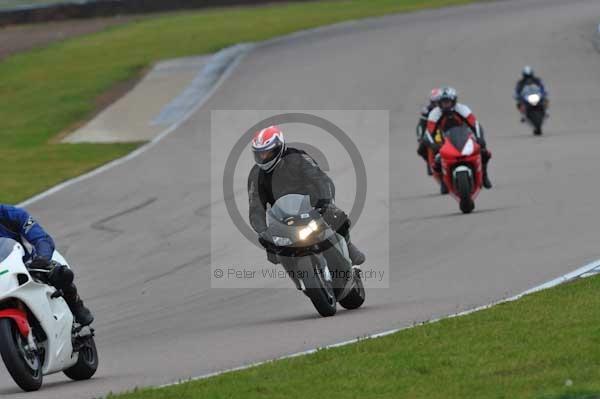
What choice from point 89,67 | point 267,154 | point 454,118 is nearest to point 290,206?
point 267,154

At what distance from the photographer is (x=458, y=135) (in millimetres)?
19500

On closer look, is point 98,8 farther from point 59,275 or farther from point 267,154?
point 59,275

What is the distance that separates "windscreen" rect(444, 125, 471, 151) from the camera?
19.4 m

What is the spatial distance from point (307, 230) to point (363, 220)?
7473mm

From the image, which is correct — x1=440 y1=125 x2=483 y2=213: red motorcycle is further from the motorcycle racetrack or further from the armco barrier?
the armco barrier

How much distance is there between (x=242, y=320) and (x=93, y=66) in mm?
30987

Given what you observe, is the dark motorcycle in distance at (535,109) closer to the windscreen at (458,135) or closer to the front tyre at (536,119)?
the front tyre at (536,119)

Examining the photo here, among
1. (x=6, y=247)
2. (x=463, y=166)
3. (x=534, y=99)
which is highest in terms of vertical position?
(x=6, y=247)

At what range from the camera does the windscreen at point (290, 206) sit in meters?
12.2

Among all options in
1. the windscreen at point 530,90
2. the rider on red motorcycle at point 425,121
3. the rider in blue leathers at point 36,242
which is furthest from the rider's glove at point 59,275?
the windscreen at point 530,90

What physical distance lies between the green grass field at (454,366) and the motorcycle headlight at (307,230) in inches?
71.6

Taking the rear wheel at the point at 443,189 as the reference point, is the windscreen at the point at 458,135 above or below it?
above

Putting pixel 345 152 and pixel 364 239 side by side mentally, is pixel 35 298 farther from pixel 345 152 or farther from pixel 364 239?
pixel 345 152

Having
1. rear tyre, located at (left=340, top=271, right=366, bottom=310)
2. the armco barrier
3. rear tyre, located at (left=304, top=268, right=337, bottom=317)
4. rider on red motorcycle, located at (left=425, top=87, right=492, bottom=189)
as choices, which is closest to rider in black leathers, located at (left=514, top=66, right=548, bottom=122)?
rider on red motorcycle, located at (left=425, top=87, right=492, bottom=189)
